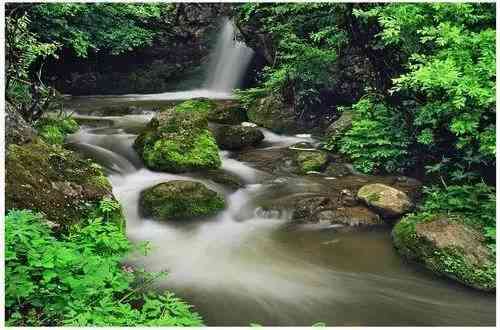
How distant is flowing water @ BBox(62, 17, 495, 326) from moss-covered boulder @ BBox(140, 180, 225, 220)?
6.4 inches

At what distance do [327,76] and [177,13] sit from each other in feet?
30.5

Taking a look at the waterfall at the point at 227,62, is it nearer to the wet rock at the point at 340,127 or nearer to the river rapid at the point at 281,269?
the wet rock at the point at 340,127

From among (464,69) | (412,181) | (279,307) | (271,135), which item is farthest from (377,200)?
(271,135)

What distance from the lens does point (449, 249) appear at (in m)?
6.64

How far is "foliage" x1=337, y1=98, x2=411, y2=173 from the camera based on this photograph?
10234 millimetres

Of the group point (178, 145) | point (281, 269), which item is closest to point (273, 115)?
point (178, 145)

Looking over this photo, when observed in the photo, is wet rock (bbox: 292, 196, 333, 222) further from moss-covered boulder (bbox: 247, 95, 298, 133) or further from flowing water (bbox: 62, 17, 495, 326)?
moss-covered boulder (bbox: 247, 95, 298, 133)

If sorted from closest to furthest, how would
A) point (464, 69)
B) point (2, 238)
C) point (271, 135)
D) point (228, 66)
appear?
point (2, 238)
point (464, 69)
point (271, 135)
point (228, 66)

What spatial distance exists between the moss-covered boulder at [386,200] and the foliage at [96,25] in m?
9.47

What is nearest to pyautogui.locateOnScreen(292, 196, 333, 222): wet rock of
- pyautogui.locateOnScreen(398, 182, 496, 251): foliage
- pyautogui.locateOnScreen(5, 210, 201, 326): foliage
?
pyautogui.locateOnScreen(398, 182, 496, 251): foliage

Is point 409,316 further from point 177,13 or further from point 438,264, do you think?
→ point 177,13

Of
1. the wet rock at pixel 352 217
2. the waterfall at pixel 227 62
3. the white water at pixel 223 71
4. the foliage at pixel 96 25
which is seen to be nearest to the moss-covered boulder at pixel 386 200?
the wet rock at pixel 352 217

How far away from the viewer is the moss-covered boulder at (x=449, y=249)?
6.35 meters

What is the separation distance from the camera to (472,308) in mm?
5926
